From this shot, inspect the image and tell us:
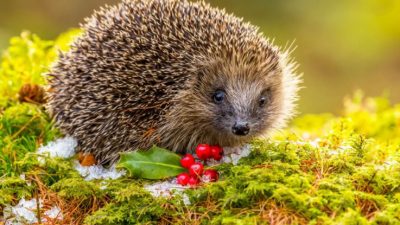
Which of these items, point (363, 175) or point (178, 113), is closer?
point (363, 175)

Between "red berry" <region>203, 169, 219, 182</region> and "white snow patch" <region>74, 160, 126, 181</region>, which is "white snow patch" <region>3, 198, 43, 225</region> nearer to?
"white snow patch" <region>74, 160, 126, 181</region>

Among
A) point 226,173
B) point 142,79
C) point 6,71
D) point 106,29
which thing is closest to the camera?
point 226,173

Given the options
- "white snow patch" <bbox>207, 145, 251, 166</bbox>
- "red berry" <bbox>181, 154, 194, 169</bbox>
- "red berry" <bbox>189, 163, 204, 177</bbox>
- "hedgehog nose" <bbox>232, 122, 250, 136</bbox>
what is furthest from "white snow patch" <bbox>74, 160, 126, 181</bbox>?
"hedgehog nose" <bbox>232, 122, 250, 136</bbox>

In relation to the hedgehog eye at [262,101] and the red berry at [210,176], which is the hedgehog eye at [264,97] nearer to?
the hedgehog eye at [262,101]

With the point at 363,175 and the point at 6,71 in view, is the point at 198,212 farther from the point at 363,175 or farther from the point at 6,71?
the point at 6,71

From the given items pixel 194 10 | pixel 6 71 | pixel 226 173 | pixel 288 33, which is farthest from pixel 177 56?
pixel 288 33

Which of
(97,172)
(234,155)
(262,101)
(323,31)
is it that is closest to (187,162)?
(234,155)
